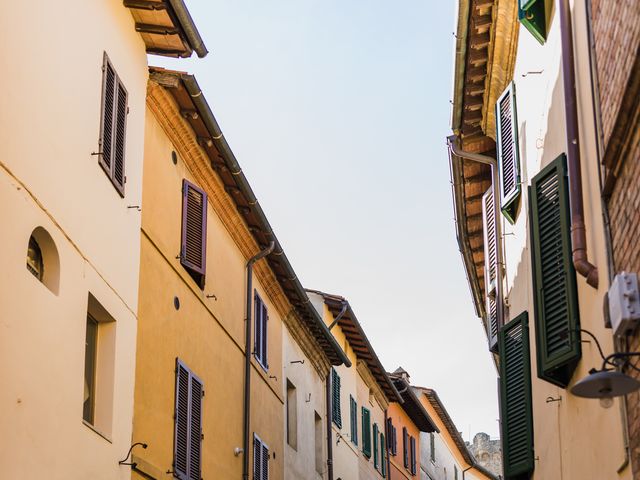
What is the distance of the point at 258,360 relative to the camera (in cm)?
2039

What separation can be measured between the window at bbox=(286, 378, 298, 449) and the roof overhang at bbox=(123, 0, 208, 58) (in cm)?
1044

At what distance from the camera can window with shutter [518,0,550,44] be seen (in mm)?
12273

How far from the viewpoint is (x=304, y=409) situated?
24.6 metres

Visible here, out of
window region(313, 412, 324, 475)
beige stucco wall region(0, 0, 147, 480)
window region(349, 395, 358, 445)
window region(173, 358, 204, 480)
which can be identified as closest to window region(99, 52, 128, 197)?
beige stucco wall region(0, 0, 147, 480)

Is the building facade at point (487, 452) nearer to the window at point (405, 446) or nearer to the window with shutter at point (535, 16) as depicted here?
the window at point (405, 446)

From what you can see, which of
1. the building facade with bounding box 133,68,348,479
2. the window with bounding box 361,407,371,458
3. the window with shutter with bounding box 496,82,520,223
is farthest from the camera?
the window with bounding box 361,407,371,458

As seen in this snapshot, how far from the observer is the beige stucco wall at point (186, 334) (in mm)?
13945

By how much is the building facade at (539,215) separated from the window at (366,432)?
1289 centimetres

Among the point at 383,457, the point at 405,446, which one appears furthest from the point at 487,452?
the point at 383,457

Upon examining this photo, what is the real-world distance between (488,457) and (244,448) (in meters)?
43.7

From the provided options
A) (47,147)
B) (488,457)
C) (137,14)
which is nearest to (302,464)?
(137,14)

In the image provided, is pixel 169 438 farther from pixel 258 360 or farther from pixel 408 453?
pixel 408 453

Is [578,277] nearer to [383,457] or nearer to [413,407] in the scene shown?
[383,457]

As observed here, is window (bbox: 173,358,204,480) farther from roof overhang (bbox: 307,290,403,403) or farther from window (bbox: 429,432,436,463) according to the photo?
window (bbox: 429,432,436,463)
